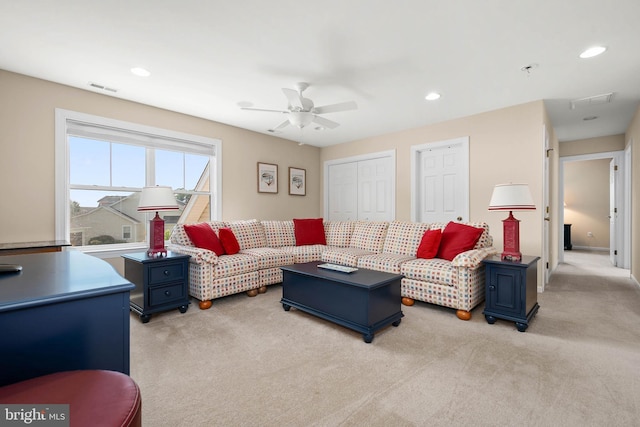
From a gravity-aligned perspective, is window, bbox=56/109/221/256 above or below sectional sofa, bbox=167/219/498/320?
above

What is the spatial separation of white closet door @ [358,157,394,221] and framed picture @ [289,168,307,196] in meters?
1.13

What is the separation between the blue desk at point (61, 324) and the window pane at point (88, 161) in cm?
300

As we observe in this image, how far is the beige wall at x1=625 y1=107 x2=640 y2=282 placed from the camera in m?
4.08

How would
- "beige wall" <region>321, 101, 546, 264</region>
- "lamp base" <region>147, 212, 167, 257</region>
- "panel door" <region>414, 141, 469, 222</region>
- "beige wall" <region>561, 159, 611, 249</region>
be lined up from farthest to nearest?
"beige wall" <region>561, 159, 611, 249</region> < "panel door" <region>414, 141, 469, 222</region> < "beige wall" <region>321, 101, 546, 264</region> < "lamp base" <region>147, 212, 167, 257</region>

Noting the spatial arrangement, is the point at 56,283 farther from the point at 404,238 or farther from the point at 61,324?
the point at 404,238

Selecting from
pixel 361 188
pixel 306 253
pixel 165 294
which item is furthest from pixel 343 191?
pixel 165 294

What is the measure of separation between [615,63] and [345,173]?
4.03 m

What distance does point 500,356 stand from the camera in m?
2.13

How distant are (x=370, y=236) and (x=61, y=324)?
3744 millimetres

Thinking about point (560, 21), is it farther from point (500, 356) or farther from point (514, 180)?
point (500, 356)

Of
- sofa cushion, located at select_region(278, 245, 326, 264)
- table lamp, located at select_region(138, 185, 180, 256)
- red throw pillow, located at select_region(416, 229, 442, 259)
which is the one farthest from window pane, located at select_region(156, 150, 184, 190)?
red throw pillow, located at select_region(416, 229, 442, 259)

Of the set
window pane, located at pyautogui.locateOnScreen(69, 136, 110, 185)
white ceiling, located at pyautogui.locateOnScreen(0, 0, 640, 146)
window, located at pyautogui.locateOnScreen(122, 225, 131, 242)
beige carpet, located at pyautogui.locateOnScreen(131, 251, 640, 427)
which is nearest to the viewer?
beige carpet, located at pyautogui.locateOnScreen(131, 251, 640, 427)

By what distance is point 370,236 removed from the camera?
14.4 ft

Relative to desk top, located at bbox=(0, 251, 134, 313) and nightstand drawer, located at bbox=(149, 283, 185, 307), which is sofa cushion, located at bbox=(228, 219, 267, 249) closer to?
nightstand drawer, located at bbox=(149, 283, 185, 307)
